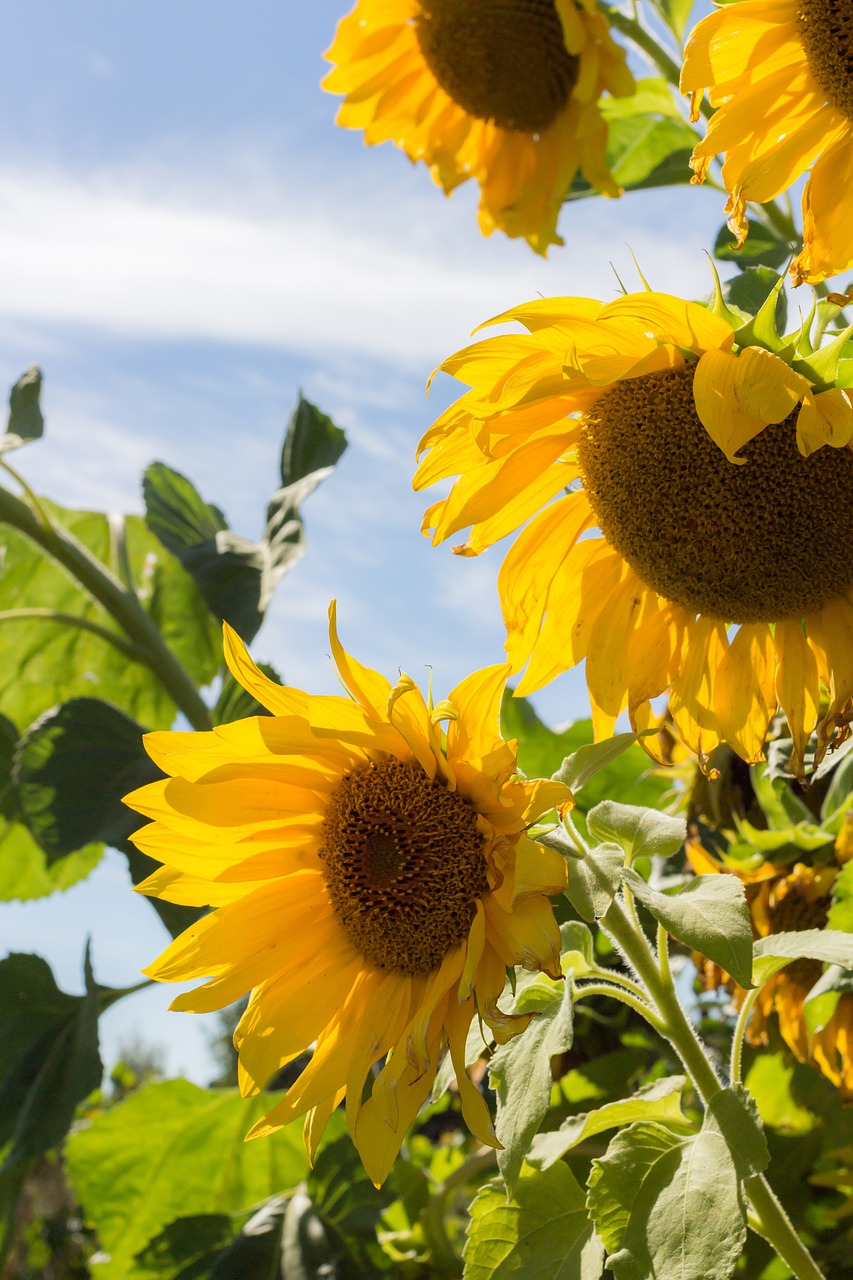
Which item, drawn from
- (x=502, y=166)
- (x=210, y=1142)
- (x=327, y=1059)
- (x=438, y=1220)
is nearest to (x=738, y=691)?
(x=327, y=1059)

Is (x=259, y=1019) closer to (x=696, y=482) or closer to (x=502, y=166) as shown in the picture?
(x=696, y=482)

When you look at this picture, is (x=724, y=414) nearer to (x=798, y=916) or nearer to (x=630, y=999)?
(x=630, y=999)

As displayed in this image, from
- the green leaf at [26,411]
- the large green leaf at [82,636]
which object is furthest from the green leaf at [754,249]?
the large green leaf at [82,636]

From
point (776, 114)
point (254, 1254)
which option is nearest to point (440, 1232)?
point (254, 1254)

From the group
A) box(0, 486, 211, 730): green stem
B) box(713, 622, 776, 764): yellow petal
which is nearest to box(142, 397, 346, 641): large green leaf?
box(0, 486, 211, 730): green stem

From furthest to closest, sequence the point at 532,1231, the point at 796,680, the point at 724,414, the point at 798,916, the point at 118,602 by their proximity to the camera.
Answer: the point at 118,602
the point at 798,916
the point at 796,680
the point at 532,1231
the point at 724,414

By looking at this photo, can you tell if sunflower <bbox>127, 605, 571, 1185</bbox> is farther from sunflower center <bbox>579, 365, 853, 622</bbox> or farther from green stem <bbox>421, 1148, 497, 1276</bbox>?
green stem <bbox>421, 1148, 497, 1276</bbox>

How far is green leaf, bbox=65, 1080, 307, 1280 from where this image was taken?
208 cm

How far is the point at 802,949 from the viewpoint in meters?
0.99

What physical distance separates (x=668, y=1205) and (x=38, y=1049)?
3.89 ft

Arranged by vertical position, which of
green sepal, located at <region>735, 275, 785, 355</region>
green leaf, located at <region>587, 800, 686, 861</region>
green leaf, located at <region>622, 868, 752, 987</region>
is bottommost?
green leaf, located at <region>587, 800, 686, 861</region>

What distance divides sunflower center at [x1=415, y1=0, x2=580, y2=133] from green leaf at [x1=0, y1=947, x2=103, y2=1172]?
4.60 ft

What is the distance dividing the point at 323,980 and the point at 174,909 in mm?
607

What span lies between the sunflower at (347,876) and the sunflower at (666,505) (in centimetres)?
22
